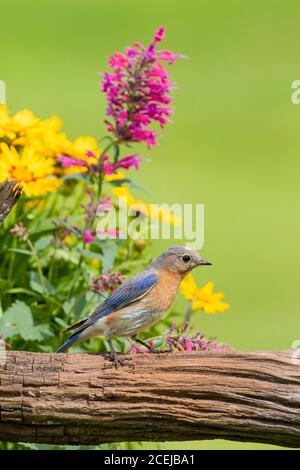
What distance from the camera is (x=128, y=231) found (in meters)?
3.08

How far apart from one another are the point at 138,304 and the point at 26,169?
0.54 metres

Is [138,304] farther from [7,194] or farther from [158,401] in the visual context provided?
[7,194]

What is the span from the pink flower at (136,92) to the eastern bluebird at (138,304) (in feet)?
1.03

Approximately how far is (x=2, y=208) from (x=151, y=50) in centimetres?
53

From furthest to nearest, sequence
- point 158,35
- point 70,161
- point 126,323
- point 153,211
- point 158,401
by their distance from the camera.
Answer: point 153,211 < point 70,161 < point 158,35 < point 126,323 < point 158,401

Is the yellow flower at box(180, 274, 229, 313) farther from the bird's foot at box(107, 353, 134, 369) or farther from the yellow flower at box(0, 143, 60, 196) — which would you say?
the bird's foot at box(107, 353, 134, 369)

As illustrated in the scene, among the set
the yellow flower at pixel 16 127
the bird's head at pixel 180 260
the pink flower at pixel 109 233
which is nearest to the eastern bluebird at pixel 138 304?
the bird's head at pixel 180 260

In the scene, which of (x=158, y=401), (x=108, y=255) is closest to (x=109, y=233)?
(x=108, y=255)

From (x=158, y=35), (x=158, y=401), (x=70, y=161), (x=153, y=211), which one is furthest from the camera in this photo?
(x=153, y=211)

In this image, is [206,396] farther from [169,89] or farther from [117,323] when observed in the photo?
[169,89]

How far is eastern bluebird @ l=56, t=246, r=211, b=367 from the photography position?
2.56 metres

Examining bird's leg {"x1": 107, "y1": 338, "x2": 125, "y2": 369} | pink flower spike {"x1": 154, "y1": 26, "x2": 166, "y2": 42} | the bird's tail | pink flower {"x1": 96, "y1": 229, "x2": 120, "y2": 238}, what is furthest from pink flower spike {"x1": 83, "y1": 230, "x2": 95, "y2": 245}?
pink flower spike {"x1": 154, "y1": 26, "x2": 166, "y2": 42}

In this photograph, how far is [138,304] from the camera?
8.45ft

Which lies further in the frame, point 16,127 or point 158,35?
point 16,127
